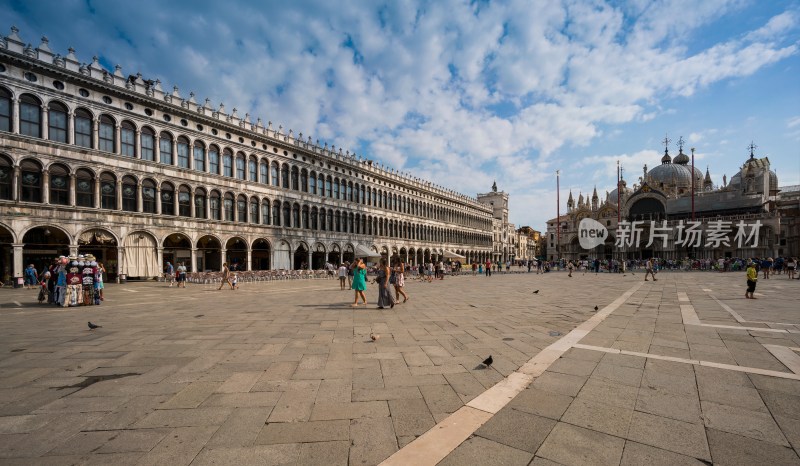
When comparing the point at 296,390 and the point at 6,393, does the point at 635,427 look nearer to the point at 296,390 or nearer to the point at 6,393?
the point at 296,390

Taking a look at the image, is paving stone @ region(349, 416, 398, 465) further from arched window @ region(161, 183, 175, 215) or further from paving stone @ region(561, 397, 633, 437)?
arched window @ region(161, 183, 175, 215)

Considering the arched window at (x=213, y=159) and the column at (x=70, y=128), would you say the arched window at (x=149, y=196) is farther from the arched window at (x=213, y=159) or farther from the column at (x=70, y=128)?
the arched window at (x=213, y=159)

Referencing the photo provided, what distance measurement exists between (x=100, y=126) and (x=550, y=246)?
355ft

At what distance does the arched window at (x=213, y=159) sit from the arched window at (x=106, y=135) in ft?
21.9

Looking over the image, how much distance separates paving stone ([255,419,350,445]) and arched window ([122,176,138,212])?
2897cm

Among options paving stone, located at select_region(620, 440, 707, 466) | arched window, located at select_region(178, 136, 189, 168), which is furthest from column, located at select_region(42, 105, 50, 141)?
paving stone, located at select_region(620, 440, 707, 466)

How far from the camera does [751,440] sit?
315cm

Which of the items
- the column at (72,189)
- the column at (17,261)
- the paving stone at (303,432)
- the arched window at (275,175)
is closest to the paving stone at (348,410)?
the paving stone at (303,432)

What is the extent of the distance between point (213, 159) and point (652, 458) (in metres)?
34.8

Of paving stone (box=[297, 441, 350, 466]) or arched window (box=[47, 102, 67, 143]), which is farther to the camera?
arched window (box=[47, 102, 67, 143])

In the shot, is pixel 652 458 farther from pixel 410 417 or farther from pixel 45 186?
pixel 45 186

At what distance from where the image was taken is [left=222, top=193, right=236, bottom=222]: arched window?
31.9m

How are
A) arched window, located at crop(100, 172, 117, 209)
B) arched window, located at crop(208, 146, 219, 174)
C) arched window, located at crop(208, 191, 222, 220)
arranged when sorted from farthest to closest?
arched window, located at crop(208, 146, 219, 174) → arched window, located at crop(208, 191, 222, 220) → arched window, located at crop(100, 172, 117, 209)

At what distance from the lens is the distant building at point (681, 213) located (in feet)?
187
